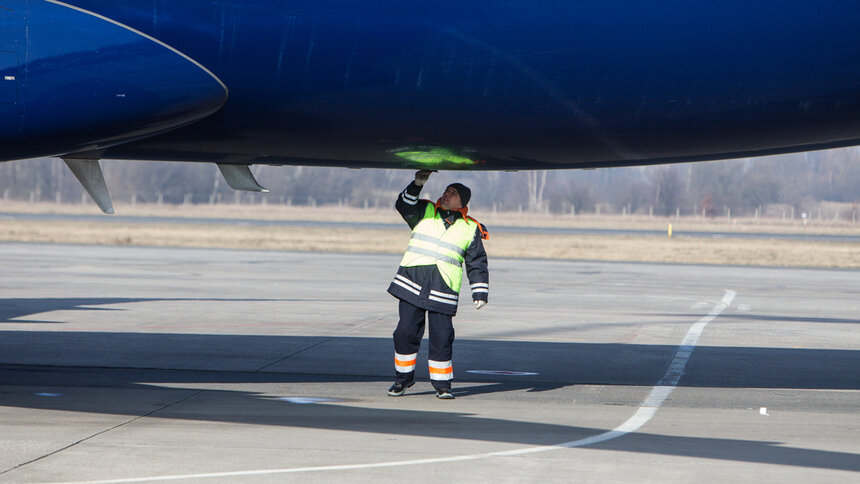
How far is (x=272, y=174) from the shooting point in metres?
113

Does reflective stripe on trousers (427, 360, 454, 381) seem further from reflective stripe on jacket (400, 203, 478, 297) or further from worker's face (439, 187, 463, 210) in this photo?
worker's face (439, 187, 463, 210)

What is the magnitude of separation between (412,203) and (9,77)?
12.1 ft

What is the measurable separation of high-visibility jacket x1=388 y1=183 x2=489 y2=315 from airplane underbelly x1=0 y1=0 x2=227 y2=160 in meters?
2.71

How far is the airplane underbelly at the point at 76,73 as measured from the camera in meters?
6.54

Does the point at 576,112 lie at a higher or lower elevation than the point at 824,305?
higher

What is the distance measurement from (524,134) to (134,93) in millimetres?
2865

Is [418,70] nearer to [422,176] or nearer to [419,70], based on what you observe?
[419,70]

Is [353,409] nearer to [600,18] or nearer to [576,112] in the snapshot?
[576,112]

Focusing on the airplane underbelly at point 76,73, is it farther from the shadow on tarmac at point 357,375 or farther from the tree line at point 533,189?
the tree line at point 533,189

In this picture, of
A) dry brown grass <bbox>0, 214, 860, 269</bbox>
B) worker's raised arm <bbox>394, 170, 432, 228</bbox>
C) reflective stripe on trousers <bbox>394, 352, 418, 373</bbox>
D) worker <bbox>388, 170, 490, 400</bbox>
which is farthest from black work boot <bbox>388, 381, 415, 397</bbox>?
dry brown grass <bbox>0, 214, 860, 269</bbox>

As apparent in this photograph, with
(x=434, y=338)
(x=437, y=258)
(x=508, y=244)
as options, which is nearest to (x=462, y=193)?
(x=437, y=258)

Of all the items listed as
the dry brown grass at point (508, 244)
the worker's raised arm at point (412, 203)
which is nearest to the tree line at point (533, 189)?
the dry brown grass at point (508, 244)

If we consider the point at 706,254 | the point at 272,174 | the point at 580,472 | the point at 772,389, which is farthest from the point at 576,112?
the point at 272,174

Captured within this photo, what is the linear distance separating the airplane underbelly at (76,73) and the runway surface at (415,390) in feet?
7.58
